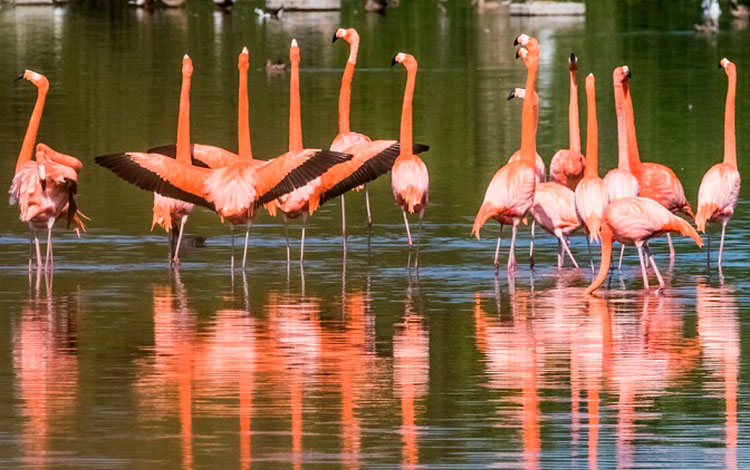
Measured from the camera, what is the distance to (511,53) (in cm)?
4922

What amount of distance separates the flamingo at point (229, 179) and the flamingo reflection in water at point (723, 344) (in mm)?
3329

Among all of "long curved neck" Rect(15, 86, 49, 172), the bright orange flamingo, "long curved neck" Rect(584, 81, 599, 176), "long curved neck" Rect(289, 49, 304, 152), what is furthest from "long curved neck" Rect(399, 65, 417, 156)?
"long curved neck" Rect(15, 86, 49, 172)

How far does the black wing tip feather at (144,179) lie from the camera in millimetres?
15414

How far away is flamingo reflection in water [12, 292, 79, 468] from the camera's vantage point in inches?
390

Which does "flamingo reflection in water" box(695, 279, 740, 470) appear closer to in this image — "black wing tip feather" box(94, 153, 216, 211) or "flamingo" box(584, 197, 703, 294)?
"flamingo" box(584, 197, 703, 294)

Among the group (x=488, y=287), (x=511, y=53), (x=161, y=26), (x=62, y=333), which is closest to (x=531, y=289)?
(x=488, y=287)

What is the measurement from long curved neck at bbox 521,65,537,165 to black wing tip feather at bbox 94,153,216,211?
2.80 metres

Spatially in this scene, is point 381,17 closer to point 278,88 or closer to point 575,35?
point 575,35

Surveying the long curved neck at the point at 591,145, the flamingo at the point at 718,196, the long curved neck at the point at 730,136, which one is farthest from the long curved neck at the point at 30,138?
the long curved neck at the point at 730,136

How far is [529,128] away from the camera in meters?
16.2

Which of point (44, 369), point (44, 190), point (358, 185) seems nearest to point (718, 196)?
point (358, 185)

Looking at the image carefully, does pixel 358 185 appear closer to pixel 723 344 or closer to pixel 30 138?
pixel 30 138

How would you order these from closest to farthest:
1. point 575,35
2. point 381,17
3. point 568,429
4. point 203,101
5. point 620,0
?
1. point 568,429
2. point 203,101
3. point 575,35
4. point 381,17
5. point 620,0

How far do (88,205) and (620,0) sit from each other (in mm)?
63550
